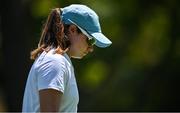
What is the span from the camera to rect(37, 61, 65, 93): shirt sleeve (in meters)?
4.09

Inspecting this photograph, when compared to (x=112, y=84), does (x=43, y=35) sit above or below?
above

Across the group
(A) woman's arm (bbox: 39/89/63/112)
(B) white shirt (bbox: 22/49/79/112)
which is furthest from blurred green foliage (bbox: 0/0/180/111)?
(A) woman's arm (bbox: 39/89/63/112)

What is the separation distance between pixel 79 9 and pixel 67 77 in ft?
1.27

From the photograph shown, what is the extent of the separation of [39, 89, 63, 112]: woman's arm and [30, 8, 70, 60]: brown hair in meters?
0.21

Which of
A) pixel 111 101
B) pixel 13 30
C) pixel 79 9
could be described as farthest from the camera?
pixel 111 101

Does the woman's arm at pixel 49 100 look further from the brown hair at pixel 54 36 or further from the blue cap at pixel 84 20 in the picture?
the blue cap at pixel 84 20

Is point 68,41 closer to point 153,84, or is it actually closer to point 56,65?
point 56,65

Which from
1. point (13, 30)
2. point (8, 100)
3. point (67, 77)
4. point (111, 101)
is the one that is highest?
point (67, 77)

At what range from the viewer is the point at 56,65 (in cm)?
411

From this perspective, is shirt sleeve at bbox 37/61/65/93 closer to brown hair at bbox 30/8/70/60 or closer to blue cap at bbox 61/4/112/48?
brown hair at bbox 30/8/70/60

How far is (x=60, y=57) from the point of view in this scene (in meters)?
4.16

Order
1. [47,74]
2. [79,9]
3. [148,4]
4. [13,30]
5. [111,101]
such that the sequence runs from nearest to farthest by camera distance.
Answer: [47,74] < [79,9] < [13,30] < [148,4] < [111,101]

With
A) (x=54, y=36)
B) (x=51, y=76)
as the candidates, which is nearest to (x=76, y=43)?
(x=54, y=36)

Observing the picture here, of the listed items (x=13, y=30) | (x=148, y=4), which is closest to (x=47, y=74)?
(x=13, y=30)
